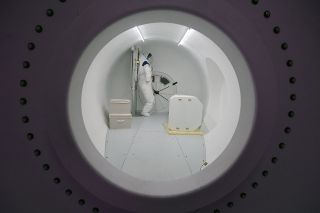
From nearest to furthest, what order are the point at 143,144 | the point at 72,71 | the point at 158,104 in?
the point at 72,71, the point at 143,144, the point at 158,104

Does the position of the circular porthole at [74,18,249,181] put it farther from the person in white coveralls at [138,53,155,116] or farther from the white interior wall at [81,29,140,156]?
the person in white coveralls at [138,53,155,116]

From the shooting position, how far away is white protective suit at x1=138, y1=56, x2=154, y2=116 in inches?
209

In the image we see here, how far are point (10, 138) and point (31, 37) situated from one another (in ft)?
1.19

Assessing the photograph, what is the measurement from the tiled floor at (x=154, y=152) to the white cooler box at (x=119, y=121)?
4.0 inches

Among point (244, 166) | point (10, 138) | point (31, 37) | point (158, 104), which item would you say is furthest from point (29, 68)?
point (158, 104)

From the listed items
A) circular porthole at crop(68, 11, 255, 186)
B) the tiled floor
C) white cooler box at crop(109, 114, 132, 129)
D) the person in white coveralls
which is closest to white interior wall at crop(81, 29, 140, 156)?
circular porthole at crop(68, 11, 255, 186)

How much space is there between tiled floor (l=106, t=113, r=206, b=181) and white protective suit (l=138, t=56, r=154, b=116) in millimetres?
948

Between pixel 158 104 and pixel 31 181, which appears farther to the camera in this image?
pixel 158 104

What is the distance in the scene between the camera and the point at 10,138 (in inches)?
31.6

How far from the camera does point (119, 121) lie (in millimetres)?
4477

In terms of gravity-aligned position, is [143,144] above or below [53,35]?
below

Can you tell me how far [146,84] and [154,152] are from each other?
2.35 metres

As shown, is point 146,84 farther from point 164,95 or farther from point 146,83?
point 164,95

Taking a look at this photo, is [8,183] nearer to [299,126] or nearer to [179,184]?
[179,184]
